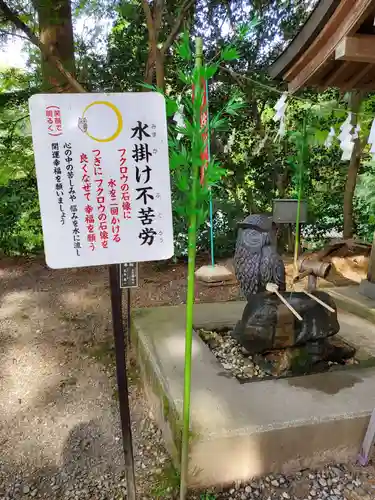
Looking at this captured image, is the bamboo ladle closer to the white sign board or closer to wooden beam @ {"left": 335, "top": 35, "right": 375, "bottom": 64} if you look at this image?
the white sign board

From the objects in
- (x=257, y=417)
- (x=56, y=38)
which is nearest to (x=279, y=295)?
(x=257, y=417)

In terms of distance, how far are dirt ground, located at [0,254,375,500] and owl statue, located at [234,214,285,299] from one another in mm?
1302

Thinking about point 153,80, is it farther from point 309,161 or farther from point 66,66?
point 309,161

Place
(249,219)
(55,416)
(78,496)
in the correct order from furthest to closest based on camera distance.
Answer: (249,219) < (55,416) < (78,496)

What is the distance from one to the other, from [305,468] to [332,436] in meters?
0.24

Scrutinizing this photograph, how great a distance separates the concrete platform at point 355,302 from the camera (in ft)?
13.4

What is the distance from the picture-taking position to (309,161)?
7.45 m

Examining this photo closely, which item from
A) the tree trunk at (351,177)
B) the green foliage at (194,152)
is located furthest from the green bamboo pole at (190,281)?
the tree trunk at (351,177)

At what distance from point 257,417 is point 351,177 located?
5357 millimetres

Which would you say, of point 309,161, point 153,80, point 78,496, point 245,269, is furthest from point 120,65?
point 78,496

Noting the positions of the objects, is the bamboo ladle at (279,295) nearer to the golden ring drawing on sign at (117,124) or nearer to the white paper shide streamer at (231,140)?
the golden ring drawing on sign at (117,124)

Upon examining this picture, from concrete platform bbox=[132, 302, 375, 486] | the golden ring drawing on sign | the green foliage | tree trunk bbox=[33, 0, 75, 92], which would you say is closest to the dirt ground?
concrete platform bbox=[132, 302, 375, 486]

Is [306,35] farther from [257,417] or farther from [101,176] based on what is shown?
[257,417]

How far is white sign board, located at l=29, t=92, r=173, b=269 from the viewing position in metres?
1.54
